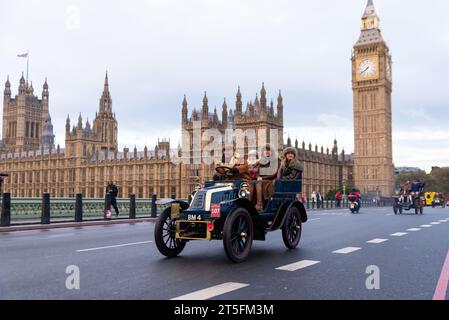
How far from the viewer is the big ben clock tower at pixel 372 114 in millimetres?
91062

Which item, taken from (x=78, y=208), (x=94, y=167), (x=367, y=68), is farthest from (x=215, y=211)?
(x=367, y=68)

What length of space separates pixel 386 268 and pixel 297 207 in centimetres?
273

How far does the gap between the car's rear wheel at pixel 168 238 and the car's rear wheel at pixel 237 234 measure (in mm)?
1094

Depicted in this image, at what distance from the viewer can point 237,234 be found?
6.87 metres

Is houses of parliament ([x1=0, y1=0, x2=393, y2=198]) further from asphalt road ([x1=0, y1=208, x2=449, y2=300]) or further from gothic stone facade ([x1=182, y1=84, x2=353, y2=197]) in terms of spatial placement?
asphalt road ([x1=0, y1=208, x2=449, y2=300])

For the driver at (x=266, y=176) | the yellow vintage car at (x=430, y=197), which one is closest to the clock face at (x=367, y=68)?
the yellow vintage car at (x=430, y=197)

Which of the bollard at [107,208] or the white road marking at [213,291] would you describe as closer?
the white road marking at [213,291]

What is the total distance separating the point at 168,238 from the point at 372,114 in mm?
91534

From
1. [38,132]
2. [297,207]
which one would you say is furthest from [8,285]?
[38,132]

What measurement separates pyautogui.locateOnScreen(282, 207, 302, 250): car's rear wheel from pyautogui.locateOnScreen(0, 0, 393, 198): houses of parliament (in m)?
61.0

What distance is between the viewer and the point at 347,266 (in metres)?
6.41

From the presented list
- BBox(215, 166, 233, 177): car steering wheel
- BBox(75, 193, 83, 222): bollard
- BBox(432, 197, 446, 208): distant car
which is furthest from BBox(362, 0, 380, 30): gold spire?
BBox(215, 166, 233, 177): car steering wheel

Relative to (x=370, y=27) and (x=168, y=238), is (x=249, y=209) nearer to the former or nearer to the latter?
(x=168, y=238)

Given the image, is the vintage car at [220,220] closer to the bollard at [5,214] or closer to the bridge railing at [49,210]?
the bollard at [5,214]
